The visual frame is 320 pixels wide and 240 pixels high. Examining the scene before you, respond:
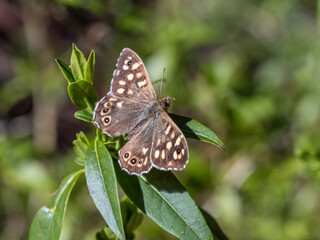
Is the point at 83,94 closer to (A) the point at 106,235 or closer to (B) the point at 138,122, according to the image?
(B) the point at 138,122

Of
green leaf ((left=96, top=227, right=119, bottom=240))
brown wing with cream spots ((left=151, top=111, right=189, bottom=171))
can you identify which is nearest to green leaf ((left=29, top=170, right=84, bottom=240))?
green leaf ((left=96, top=227, right=119, bottom=240))

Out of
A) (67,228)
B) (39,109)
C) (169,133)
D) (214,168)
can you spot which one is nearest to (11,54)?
(39,109)

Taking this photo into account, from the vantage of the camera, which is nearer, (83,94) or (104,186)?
(104,186)

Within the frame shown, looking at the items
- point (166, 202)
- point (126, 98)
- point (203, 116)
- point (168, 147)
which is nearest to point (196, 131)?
point (168, 147)

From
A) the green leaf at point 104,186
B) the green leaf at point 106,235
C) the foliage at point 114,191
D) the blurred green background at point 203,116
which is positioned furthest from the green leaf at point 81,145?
the blurred green background at point 203,116

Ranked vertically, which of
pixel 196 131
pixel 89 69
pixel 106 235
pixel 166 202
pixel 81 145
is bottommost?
pixel 106 235

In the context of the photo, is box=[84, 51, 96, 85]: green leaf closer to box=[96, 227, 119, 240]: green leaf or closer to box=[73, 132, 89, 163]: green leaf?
box=[73, 132, 89, 163]: green leaf

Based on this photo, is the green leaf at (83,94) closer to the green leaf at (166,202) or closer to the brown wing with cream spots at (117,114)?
the brown wing with cream spots at (117,114)
